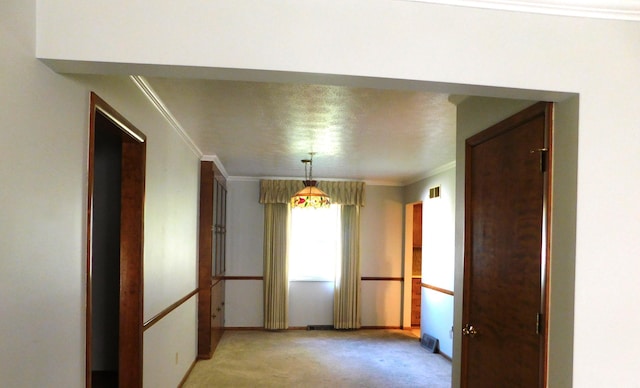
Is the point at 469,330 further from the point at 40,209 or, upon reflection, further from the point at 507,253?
the point at 40,209

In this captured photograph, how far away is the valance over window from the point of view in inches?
271

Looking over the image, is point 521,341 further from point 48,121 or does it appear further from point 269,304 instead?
point 269,304

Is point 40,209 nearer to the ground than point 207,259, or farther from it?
farther from it

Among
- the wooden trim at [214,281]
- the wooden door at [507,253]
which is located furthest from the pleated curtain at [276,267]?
the wooden door at [507,253]

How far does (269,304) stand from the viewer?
6.86m

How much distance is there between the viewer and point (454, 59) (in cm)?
157

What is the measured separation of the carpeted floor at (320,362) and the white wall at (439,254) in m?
0.36

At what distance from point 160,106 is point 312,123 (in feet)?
3.76

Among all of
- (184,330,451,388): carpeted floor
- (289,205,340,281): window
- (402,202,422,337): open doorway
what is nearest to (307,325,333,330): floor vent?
(184,330,451,388): carpeted floor

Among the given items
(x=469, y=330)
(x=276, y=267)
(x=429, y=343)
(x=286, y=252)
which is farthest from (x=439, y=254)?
(x=469, y=330)

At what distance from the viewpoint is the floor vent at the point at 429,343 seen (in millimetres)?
5695

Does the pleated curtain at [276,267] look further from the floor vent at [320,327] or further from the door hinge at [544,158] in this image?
the door hinge at [544,158]

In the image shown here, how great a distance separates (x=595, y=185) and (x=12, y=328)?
204cm

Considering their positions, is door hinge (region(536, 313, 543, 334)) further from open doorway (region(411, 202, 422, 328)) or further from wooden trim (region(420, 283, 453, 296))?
open doorway (region(411, 202, 422, 328))
